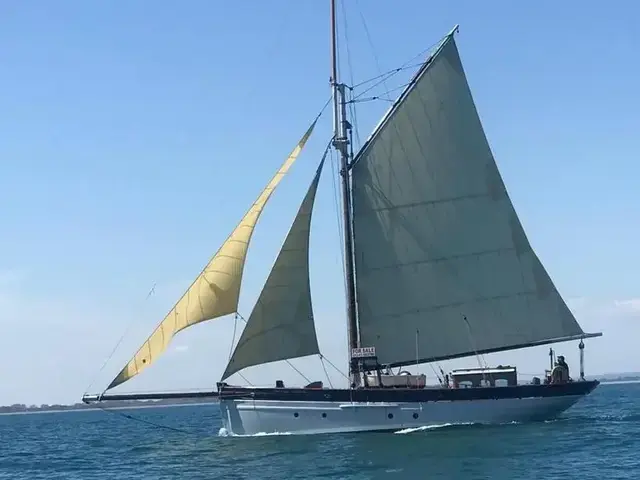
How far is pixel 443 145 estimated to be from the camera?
5012 centimetres

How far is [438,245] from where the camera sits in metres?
49.9

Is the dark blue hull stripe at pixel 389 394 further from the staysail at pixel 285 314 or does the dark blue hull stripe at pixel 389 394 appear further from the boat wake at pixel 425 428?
the staysail at pixel 285 314

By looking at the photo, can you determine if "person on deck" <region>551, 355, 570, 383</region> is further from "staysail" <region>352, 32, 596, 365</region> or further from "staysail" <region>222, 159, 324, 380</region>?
"staysail" <region>222, 159, 324, 380</region>

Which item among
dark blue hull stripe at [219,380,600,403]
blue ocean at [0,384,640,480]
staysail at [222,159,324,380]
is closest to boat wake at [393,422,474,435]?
blue ocean at [0,384,640,480]

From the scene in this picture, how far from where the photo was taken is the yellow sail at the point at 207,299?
4441 centimetres

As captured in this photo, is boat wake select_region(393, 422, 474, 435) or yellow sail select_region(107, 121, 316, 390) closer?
yellow sail select_region(107, 121, 316, 390)

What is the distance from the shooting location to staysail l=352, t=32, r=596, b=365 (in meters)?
49.5

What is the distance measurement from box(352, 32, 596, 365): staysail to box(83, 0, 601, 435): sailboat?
52mm

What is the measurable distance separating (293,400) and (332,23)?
19.5m

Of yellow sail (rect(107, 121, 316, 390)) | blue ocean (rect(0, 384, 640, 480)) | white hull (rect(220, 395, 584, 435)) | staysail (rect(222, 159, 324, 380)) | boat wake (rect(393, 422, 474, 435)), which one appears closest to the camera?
blue ocean (rect(0, 384, 640, 480))

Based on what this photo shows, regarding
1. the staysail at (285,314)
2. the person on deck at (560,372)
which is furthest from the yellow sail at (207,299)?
the person on deck at (560,372)

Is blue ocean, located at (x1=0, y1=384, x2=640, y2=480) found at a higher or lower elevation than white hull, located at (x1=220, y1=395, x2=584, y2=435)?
lower

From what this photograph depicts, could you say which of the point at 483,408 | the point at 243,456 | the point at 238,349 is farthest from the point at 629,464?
the point at 238,349

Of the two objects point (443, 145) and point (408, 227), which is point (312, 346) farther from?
point (443, 145)
